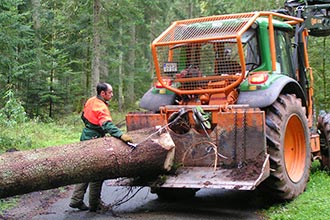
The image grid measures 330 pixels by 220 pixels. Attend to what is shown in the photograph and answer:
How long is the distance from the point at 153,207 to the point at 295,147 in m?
2.46

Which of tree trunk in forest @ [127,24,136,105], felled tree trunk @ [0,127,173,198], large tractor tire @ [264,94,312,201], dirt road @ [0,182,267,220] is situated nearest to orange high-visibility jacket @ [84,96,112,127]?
felled tree trunk @ [0,127,173,198]

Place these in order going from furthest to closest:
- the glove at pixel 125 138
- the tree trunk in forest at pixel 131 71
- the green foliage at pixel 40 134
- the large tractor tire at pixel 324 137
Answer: the tree trunk in forest at pixel 131 71, the green foliage at pixel 40 134, the large tractor tire at pixel 324 137, the glove at pixel 125 138

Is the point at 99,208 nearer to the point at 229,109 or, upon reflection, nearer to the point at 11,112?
the point at 229,109

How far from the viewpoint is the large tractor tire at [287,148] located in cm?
643

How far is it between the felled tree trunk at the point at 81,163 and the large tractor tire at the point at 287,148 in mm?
1426

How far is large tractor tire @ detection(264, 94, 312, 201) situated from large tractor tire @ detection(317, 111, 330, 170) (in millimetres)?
1245

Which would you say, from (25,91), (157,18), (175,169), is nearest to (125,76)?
(157,18)

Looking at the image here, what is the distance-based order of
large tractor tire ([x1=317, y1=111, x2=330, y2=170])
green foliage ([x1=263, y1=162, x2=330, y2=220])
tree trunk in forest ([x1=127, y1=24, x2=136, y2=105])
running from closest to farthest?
green foliage ([x1=263, y1=162, x2=330, y2=220]), large tractor tire ([x1=317, y1=111, x2=330, y2=170]), tree trunk in forest ([x1=127, y1=24, x2=136, y2=105])

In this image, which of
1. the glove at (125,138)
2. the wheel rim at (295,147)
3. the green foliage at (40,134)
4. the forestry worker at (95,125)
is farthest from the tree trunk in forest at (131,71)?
the glove at (125,138)

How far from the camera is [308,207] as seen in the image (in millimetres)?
6254

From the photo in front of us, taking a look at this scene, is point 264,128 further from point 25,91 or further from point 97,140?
point 25,91

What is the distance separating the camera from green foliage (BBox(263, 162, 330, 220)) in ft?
19.4

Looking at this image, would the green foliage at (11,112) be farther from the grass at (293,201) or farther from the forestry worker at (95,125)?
the forestry worker at (95,125)

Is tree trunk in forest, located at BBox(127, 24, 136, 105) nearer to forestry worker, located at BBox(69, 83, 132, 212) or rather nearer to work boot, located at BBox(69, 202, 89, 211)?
forestry worker, located at BBox(69, 83, 132, 212)
